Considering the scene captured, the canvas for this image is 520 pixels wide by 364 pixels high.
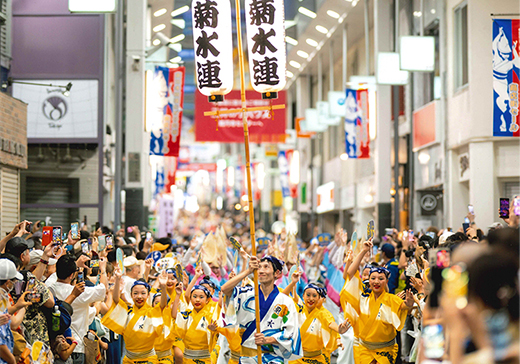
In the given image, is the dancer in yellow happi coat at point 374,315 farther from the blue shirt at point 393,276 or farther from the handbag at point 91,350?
the handbag at point 91,350

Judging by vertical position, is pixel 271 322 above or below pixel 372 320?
above

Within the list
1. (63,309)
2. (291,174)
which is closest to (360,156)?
(291,174)

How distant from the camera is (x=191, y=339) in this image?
898 cm

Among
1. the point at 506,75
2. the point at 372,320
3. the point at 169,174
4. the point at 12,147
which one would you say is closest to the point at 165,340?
the point at 372,320

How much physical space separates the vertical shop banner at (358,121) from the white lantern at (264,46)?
1507cm

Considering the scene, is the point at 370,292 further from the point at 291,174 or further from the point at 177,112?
the point at 291,174

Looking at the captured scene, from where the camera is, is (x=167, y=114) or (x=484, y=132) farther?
(x=167, y=114)

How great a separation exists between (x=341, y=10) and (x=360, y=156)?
271 inches

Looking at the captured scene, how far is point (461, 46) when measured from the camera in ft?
61.6

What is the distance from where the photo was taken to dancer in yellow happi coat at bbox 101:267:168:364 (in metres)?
8.82

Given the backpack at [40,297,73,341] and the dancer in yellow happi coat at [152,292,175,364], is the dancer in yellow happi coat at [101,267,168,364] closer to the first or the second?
the dancer in yellow happi coat at [152,292,175,364]

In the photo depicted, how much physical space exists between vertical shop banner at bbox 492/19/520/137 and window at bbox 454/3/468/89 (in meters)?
5.11

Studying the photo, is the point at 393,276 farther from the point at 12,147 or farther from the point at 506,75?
the point at 12,147

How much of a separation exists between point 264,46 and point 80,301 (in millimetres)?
3465
